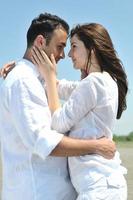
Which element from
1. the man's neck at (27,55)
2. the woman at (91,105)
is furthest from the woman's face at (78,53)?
the man's neck at (27,55)

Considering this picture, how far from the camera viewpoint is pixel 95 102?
3.67m

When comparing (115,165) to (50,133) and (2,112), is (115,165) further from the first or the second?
(2,112)

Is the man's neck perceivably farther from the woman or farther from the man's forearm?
the man's forearm

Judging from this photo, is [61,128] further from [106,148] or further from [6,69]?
[6,69]

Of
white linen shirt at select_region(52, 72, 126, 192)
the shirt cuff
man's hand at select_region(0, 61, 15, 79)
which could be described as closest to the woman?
white linen shirt at select_region(52, 72, 126, 192)

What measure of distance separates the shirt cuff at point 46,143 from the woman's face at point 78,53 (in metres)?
0.54

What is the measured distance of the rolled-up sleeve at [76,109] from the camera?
363 cm

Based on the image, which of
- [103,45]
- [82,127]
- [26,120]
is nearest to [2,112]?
[26,120]

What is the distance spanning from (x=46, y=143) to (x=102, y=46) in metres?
0.70

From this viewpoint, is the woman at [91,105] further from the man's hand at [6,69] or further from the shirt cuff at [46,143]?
the man's hand at [6,69]

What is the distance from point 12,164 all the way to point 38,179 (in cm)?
19

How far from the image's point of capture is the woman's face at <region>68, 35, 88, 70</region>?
3820mm

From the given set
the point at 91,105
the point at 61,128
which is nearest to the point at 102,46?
the point at 91,105

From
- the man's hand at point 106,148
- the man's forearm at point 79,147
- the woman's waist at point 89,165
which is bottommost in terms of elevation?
the woman's waist at point 89,165
